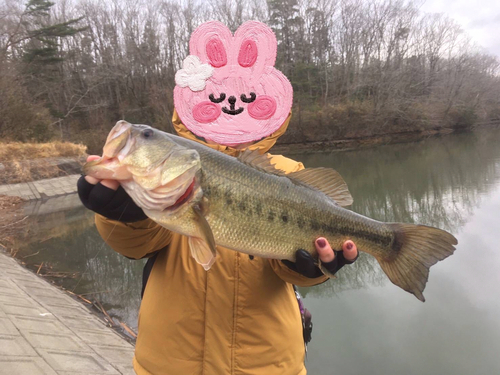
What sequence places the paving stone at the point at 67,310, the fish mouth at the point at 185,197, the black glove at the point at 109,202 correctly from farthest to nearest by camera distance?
the paving stone at the point at 67,310
the fish mouth at the point at 185,197
the black glove at the point at 109,202

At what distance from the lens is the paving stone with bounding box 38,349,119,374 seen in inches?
142

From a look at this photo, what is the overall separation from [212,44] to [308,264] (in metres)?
1.72

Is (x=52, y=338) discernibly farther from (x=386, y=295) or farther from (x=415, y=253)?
(x=386, y=295)

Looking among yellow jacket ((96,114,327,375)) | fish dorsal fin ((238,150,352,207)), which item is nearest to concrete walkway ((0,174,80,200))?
yellow jacket ((96,114,327,375))

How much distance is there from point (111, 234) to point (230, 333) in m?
0.81

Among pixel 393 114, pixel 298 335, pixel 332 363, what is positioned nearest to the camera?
pixel 298 335

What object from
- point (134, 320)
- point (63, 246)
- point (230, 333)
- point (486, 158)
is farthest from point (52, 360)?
point (486, 158)

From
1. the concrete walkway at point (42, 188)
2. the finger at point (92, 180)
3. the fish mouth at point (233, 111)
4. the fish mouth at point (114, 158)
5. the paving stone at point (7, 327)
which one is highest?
the fish mouth at point (233, 111)

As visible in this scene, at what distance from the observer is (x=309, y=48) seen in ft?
140

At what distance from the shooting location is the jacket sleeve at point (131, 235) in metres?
1.53

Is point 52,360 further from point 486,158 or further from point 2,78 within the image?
point 486,158

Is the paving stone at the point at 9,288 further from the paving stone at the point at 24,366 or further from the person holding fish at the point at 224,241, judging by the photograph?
the person holding fish at the point at 224,241

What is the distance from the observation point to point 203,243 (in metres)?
1.52

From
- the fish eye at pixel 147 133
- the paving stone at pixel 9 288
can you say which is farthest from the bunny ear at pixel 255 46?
the paving stone at pixel 9 288
